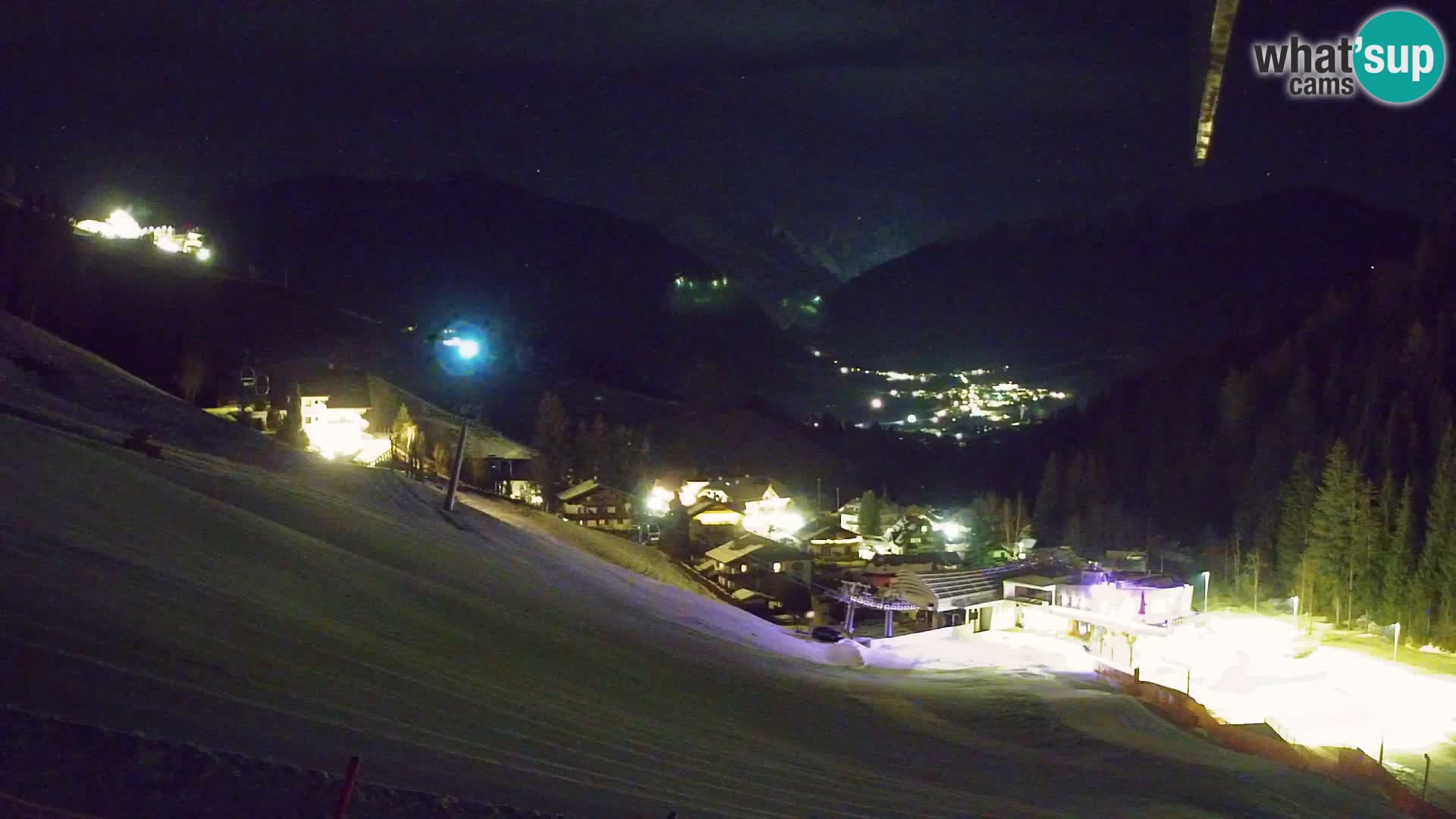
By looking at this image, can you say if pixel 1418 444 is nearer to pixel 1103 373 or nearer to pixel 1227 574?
pixel 1227 574

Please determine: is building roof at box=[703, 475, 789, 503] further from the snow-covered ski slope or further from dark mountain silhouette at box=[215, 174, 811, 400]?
the snow-covered ski slope

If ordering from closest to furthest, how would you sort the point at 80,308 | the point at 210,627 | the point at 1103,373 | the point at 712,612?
the point at 210,627
the point at 712,612
the point at 80,308
the point at 1103,373

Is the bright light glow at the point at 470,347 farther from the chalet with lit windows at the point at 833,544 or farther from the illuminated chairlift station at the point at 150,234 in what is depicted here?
the illuminated chairlift station at the point at 150,234

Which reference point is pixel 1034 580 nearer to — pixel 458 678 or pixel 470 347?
pixel 470 347

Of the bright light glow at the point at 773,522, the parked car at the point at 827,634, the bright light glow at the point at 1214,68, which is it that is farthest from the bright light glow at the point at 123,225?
the bright light glow at the point at 1214,68

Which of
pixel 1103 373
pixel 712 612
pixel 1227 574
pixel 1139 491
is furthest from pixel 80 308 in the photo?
pixel 1103 373

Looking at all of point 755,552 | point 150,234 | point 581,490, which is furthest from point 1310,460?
point 150,234
